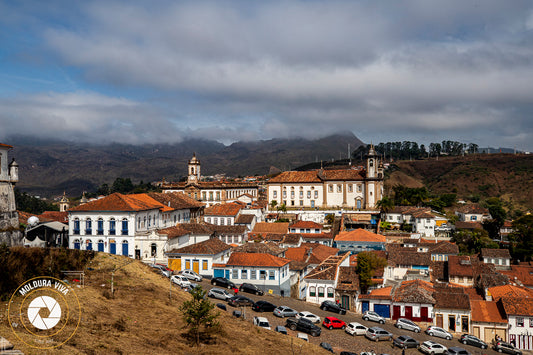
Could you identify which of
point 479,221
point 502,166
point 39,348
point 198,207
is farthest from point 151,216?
point 502,166

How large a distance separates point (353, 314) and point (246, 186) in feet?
195

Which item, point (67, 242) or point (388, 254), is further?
point (388, 254)

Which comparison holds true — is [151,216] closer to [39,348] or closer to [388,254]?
[388,254]

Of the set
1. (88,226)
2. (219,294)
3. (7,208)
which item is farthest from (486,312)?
(7,208)

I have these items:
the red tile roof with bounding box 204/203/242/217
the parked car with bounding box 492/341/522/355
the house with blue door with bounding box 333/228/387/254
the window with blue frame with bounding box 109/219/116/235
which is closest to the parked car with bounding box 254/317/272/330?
the parked car with bounding box 492/341/522/355

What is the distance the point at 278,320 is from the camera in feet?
86.9

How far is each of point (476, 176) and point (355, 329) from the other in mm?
108620

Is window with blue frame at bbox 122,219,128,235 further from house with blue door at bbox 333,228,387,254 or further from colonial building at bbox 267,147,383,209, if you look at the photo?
colonial building at bbox 267,147,383,209

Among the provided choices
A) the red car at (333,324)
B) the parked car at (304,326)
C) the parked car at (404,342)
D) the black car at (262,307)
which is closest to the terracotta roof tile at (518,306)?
the parked car at (404,342)

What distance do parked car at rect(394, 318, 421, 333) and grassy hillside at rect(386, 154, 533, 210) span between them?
78.6 metres

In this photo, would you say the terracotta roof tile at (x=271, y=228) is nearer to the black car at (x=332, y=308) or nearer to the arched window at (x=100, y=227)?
the arched window at (x=100, y=227)

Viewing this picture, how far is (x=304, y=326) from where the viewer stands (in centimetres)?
2497

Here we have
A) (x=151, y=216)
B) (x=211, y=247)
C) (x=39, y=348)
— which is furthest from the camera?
(x=151, y=216)

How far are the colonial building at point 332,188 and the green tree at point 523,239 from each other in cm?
2036
